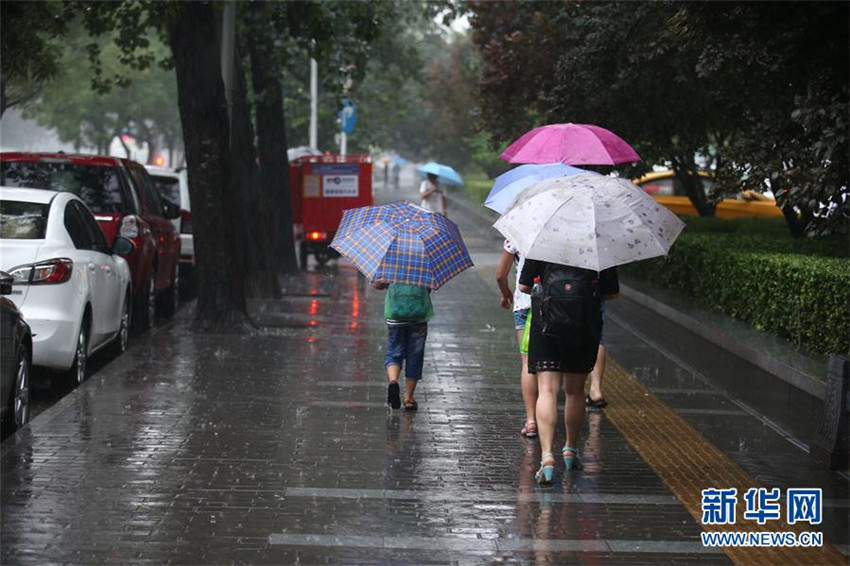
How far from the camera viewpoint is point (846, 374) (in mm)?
8586

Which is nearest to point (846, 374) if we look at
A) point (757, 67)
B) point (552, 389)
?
point (552, 389)

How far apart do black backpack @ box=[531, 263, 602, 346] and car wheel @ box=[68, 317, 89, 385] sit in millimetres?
4481

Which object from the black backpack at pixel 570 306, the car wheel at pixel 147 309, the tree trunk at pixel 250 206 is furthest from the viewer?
the tree trunk at pixel 250 206

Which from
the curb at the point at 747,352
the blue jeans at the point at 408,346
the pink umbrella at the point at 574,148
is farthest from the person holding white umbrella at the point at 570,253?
the curb at the point at 747,352

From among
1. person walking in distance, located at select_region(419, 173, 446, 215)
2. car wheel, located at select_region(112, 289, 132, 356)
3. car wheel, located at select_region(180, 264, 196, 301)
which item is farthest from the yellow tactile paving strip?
person walking in distance, located at select_region(419, 173, 446, 215)

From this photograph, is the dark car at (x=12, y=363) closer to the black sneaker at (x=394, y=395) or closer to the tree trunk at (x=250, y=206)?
the black sneaker at (x=394, y=395)

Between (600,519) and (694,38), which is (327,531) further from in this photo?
(694,38)

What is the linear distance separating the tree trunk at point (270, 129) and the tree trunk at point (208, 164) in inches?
238

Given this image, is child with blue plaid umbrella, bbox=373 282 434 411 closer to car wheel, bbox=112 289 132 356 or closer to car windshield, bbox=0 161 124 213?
car wheel, bbox=112 289 132 356

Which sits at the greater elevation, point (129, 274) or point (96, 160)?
point (96, 160)

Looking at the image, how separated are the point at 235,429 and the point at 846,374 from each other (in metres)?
4.00

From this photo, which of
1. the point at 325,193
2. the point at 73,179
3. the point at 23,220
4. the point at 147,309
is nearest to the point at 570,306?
the point at 23,220

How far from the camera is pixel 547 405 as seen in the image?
823 centimetres

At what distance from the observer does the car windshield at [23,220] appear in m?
11.0
